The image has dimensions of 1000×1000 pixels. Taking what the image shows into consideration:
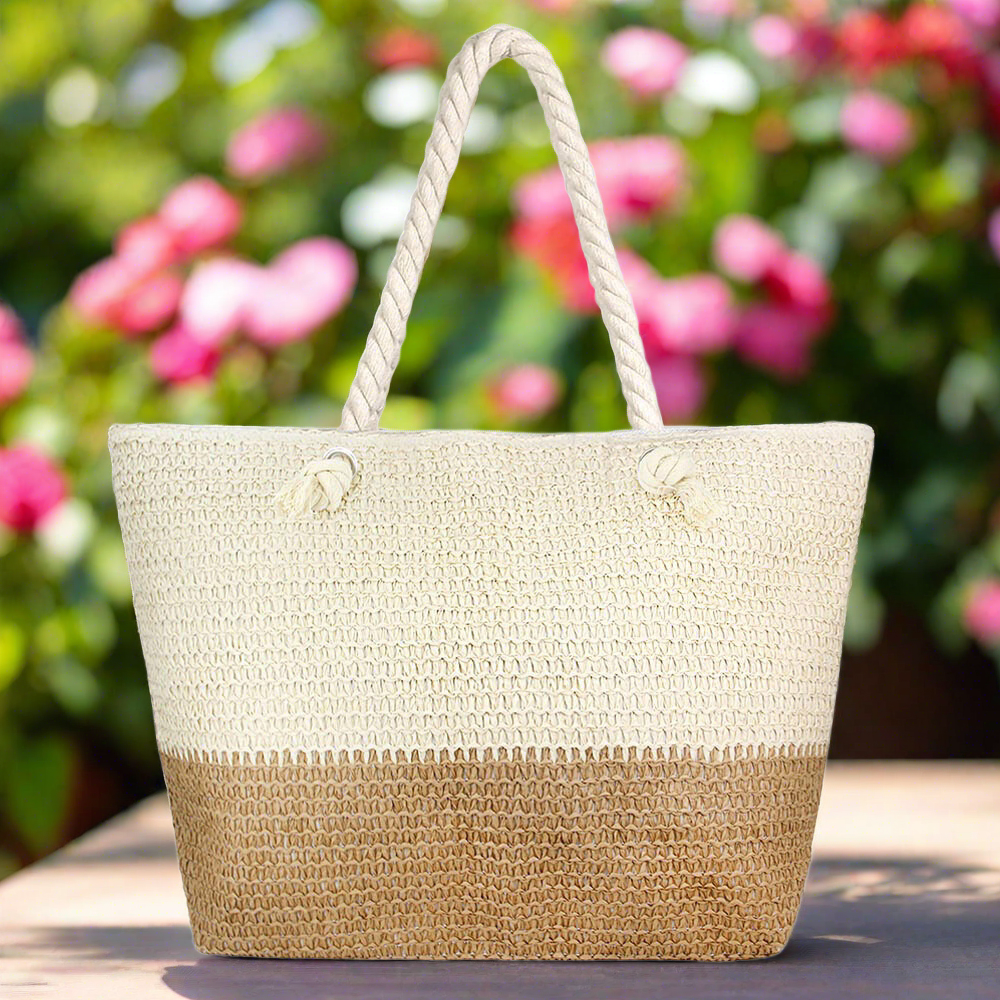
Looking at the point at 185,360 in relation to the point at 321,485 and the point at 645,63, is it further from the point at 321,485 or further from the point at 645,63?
the point at 321,485

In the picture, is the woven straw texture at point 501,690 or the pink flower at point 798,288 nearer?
the woven straw texture at point 501,690

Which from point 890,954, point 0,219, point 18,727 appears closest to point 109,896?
point 890,954

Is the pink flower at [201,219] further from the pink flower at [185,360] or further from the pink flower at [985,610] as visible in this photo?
the pink flower at [985,610]

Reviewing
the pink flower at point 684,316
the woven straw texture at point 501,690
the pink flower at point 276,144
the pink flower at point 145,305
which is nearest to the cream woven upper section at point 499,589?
the woven straw texture at point 501,690

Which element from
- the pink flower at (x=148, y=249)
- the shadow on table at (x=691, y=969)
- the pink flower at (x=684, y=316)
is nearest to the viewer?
the shadow on table at (x=691, y=969)

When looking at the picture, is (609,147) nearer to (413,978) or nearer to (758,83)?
(758,83)

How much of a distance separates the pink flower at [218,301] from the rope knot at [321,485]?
66 cm

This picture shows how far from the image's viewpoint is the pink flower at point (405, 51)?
136 centimetres

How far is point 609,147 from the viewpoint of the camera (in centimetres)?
121

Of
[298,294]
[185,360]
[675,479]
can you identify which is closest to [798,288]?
[298,294]

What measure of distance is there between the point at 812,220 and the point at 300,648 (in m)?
0.87

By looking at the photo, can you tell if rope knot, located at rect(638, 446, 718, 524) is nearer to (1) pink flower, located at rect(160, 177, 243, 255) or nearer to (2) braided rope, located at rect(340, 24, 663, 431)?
(2) braided rope, located at rect(340, 24, 663, 431)

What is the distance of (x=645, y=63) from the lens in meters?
1.25

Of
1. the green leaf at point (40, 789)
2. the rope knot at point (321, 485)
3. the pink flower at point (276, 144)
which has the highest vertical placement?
the pink flower at point (276, 144)
